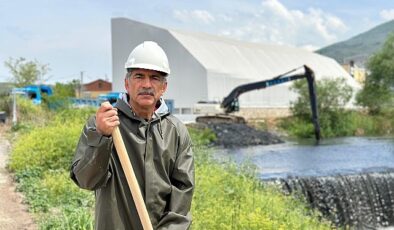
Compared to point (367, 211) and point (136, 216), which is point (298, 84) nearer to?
point (367, 211)

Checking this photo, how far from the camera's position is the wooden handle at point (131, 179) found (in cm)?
214

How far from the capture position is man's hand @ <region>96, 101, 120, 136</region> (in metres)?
2.10

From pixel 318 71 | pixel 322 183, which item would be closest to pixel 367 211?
pixel 322 183

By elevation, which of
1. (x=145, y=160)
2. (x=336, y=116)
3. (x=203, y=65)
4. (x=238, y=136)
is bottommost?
(x=238, y=136)

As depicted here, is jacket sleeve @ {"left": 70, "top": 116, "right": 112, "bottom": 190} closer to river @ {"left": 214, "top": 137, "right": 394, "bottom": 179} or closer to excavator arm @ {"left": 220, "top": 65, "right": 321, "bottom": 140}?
river @ {"left": 214, "top": 137, "right": 394, "bottom": 179}

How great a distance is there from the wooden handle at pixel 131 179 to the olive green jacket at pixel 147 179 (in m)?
0.08

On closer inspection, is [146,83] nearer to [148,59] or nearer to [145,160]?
[148,59]

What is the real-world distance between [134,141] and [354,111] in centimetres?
4038

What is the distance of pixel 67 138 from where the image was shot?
10.1m

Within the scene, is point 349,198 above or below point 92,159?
below

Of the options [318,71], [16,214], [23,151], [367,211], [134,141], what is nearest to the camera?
[134,141]

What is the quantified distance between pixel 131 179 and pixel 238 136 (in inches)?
1067

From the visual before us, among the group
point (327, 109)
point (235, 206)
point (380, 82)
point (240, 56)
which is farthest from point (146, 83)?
point (240, 56)

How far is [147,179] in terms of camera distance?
2303 millimetres
